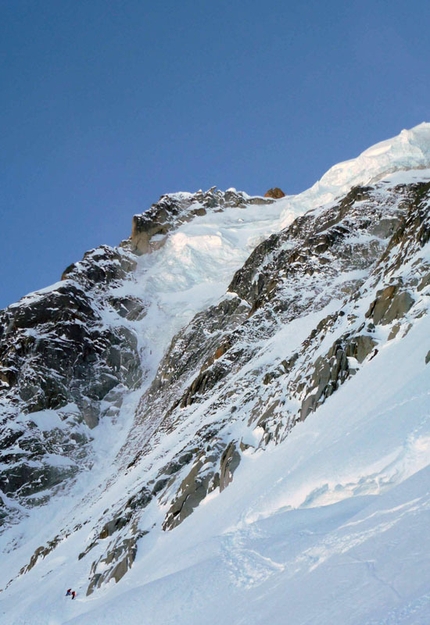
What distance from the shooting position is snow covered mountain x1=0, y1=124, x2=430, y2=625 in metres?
11.8

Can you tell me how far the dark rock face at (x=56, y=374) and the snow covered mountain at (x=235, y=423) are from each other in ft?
0.83

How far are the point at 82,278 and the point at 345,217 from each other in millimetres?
52155

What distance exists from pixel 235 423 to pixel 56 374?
52319 millimetres

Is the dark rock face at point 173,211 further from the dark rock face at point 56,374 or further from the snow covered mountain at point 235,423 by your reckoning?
the dark rock face at point 56,374

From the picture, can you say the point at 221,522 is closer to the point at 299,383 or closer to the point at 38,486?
the point at 299,383

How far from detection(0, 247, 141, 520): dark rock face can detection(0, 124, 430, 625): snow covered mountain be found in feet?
0.83

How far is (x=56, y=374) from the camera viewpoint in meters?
84.7

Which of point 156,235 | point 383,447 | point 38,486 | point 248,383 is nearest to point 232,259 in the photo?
point 156,235

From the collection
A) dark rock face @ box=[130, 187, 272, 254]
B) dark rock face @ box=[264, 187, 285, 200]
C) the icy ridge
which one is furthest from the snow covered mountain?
dark rock face @ box=[264, 187, 285, 200]

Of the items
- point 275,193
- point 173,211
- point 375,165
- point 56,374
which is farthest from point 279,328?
point 275,193

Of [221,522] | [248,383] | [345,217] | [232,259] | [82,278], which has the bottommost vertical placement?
[221,522]

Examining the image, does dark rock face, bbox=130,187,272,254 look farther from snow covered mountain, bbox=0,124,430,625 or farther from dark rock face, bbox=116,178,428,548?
dark rock face, bbox=116,178,428,548

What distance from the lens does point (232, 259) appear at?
10538 cm

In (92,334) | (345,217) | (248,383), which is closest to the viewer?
(248,383)
